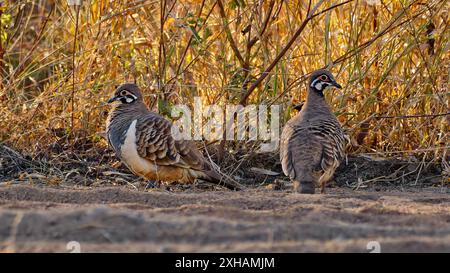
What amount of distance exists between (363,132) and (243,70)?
1192mm

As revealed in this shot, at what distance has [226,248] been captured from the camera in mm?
4102

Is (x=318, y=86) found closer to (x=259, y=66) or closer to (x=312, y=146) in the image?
(x=312, y=146)

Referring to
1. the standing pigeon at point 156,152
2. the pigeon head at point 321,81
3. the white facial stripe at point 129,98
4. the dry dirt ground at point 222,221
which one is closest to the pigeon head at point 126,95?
the white facial stripe at point 129,98

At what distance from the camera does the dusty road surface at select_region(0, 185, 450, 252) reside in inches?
163

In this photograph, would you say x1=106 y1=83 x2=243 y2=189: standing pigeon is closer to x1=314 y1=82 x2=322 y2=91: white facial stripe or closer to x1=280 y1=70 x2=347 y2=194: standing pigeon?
x1=280 y1=70 x2=347 y2=194: standing pigeon

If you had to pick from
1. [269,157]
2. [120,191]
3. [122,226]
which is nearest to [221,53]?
[269,157]

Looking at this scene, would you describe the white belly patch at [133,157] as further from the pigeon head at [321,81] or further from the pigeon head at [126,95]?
the pigeon head at [321,81]

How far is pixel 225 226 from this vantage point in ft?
14.7

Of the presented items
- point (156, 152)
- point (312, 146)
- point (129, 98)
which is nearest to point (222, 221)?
point (312, 146)

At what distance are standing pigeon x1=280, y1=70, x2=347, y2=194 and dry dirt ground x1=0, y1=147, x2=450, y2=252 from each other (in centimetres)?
28

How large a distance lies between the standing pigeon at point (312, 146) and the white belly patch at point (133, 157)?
1.07 m

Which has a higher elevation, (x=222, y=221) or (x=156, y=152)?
(x=156, y=152)

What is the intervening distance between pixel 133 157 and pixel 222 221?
261 centimetres

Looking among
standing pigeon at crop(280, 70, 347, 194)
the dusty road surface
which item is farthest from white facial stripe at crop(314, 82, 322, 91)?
the dusty road surface
